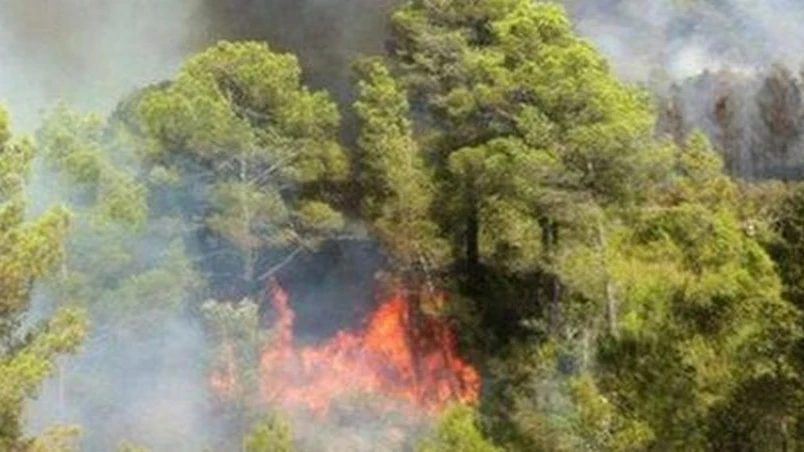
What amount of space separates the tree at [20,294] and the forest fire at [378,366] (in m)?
13.9

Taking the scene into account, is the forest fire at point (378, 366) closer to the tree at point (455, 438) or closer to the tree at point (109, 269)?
the tree at point (109, 269)

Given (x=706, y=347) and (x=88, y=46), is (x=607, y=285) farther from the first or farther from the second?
(x=88, y=46)

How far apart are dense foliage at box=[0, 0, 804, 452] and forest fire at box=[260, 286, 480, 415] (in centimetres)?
86

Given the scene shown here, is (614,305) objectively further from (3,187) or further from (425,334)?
(3,187)

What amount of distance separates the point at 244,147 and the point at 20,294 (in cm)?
1293

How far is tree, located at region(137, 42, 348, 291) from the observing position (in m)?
29.9

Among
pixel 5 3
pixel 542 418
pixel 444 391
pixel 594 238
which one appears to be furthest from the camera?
pixel 5 3

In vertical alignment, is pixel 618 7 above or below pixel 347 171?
above

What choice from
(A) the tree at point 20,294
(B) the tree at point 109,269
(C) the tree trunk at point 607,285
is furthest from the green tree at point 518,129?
(A) the tree at point 20,294

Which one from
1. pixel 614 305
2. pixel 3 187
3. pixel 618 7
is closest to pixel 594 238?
pixel 614 305

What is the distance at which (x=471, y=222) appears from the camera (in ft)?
110

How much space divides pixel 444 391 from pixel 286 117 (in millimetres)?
8586

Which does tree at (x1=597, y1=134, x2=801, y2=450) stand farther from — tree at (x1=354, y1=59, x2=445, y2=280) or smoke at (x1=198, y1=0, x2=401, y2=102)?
smoke at (x1=198, y1=0, x2=401, y2=102)

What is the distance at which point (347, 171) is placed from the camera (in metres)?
32.5
